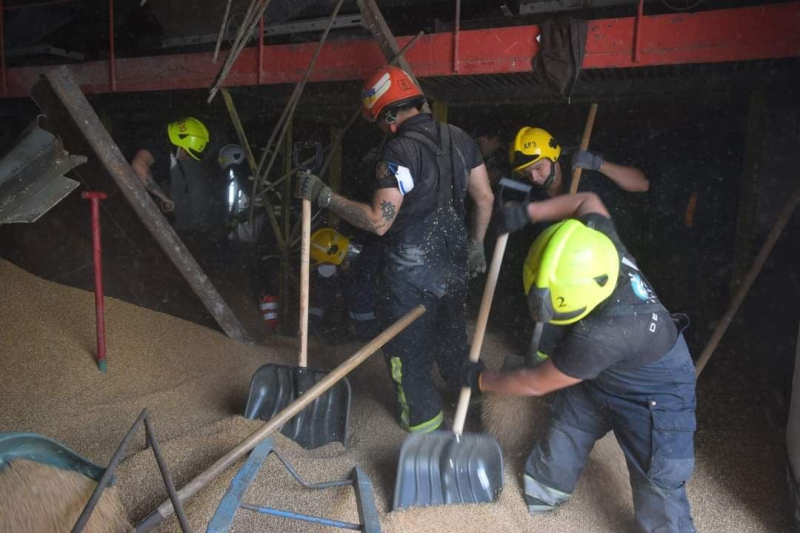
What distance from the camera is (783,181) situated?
4.14 meters

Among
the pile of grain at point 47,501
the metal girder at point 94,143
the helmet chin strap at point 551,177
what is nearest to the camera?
the pile of grain at point 47,501

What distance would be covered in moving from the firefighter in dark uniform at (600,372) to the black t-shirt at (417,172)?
0.62 m

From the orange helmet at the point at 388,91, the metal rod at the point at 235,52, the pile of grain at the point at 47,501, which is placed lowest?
the pile of grain at the point at 47,501

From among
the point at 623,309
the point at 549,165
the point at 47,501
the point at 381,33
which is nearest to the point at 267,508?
the point at 47,501

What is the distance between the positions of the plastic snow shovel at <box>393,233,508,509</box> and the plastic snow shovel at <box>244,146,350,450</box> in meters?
0.60

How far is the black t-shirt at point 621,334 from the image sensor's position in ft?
7.90

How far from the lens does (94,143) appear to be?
3668 millimetres

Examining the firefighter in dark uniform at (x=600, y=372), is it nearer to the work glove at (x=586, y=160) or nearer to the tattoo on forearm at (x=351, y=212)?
the tattoo on forearm at (x=351, y=212)

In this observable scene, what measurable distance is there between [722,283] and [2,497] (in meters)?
5.12

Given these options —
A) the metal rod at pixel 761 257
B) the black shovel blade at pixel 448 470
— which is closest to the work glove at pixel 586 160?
the metal rod at pixel 761 257

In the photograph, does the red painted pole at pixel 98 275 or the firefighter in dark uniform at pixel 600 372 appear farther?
the red painted pole at pixel 98 275

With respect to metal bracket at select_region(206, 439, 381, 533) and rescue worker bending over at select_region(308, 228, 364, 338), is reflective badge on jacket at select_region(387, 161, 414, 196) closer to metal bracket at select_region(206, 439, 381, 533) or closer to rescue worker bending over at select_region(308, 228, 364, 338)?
metal bracket at select_region(206, 439, 381, 533)

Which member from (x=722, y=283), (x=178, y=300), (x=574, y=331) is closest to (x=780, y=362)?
(x=722, y=283)

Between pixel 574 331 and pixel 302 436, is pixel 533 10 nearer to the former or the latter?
pixel 574 331
